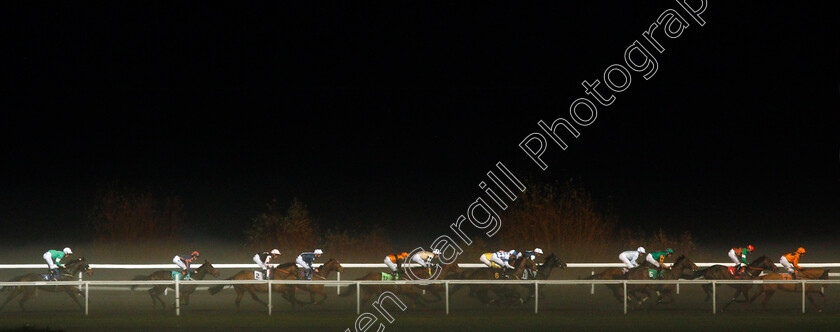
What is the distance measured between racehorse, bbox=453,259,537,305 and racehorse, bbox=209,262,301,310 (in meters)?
2.57

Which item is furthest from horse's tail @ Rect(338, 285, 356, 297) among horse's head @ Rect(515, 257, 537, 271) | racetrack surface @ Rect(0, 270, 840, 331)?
horse's head @ Rect(515, 257, 537, 271)

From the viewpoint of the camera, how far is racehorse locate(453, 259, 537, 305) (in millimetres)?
13648

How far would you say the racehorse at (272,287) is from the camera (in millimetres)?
13188

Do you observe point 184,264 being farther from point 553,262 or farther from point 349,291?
point 553,262

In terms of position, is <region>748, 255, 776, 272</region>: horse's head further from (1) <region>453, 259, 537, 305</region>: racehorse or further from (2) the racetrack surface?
(1) <region>453, 259, 537, 305</region>: racehorse

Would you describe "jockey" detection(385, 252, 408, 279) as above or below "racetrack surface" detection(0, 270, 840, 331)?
above

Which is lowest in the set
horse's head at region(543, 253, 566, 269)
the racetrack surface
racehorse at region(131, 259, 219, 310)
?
the racetrack surface

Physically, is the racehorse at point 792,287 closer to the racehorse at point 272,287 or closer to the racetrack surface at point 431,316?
the racetrack surface at point 431,316

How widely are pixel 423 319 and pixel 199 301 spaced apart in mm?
4598

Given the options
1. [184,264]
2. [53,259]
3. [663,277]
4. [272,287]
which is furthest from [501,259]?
[53,259]

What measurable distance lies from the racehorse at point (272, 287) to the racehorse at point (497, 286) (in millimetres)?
2573

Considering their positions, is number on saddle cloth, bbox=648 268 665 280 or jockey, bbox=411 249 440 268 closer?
number on saddle cloth, bbox=648 268 665 280

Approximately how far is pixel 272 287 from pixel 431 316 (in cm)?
287

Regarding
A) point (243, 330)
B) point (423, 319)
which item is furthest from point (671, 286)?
point (243, 330)
